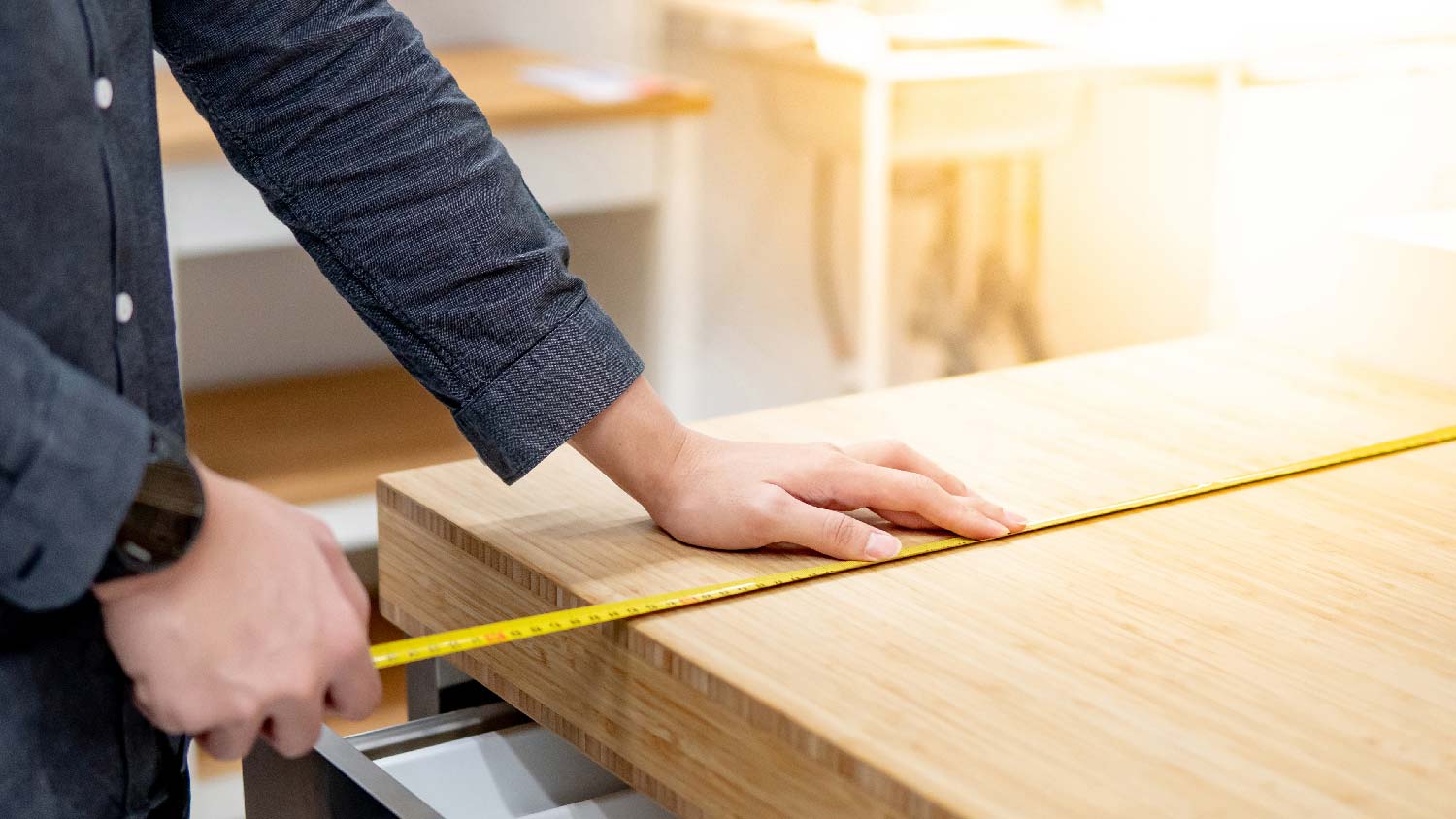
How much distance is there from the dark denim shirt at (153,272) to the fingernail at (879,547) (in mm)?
155

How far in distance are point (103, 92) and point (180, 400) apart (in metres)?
0.15

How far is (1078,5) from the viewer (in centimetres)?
232

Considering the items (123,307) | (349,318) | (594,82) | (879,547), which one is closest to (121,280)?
(123,307)

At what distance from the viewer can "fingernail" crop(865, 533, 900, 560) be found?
2.68 ft

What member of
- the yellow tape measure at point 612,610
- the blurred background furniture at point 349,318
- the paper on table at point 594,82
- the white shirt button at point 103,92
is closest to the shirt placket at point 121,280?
the white shirt button at point 103,92

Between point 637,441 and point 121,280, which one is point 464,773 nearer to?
point 637,441

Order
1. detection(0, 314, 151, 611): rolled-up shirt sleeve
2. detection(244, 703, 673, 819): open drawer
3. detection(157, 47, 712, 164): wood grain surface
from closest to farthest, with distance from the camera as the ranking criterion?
1. detection(0, 314, 151, 611): rolled-up shirt sleeve
2. detection(244, 703, 673, 819): open drawer
3. detection(157, 47, 712, 164): wood grain surface

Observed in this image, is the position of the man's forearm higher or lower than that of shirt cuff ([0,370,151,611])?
lower

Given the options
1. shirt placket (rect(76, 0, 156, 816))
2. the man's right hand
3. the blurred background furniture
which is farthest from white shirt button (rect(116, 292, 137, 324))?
the blurred background furniture

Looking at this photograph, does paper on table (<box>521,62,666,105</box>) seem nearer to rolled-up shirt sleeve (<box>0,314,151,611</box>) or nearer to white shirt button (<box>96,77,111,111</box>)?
white shirt button (<box>96,77,111,111</box>)

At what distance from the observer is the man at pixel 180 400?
0.58 metres

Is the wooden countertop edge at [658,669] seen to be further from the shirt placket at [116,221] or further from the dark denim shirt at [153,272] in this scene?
the shirt placket at [116,221]

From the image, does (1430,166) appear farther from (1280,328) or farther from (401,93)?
(401,93)

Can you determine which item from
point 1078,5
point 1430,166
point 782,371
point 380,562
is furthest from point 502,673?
point 782,371
